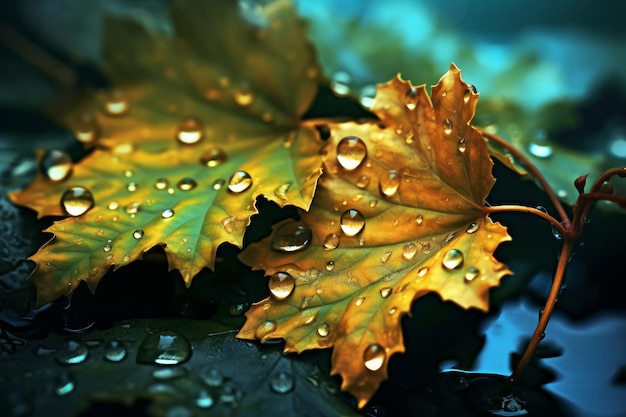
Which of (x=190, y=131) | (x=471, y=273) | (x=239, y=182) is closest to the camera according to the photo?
(x=471, y=273)

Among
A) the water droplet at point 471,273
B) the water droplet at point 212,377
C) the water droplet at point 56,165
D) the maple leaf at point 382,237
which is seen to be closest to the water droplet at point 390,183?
Result: the maple leaf at point 382,237

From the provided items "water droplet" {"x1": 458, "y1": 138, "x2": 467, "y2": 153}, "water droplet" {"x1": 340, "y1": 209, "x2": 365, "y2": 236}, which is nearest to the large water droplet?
"water droplet" {"x1": 340, "y1": 209, "x2": 365, "y2": 236}

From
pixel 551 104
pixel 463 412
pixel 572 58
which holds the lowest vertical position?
pixel 463 412

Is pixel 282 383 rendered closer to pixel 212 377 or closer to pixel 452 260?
pixel 212 377

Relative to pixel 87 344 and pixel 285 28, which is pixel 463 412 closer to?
pixel 87 344

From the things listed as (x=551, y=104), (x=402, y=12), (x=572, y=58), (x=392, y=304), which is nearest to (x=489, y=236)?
(x=392, y=304)

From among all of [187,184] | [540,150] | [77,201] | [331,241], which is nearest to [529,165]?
[540,150]

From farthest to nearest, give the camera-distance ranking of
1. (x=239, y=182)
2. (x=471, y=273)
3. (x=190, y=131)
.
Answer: (x=190, y=131)
(x=239, y=182)
(x=471, y=273)
